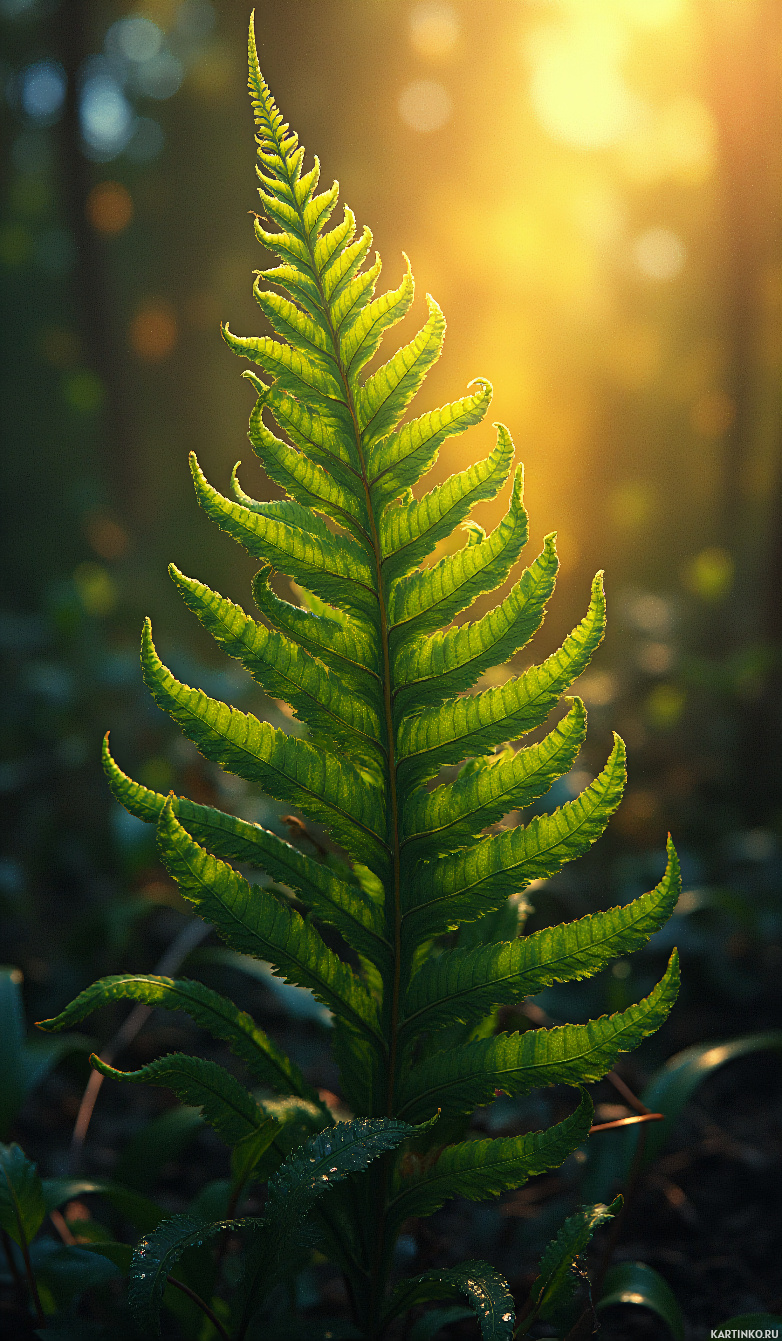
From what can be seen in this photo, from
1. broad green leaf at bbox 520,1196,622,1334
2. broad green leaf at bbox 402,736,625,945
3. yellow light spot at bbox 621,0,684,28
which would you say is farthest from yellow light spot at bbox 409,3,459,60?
broad green leaf at bbox 520,1196,622,1334

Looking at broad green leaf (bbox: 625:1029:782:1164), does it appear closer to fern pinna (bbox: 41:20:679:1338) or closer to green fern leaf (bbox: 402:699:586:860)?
fern pinna (bbox: 41:20:679:1338)

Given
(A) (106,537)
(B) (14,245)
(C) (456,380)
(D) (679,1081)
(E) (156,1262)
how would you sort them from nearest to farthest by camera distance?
1. (E) (156,1262)
2. (D) (679,1081)
3. (C) (456,380)
4. (A) (106,537)
5. (B) (14,245)

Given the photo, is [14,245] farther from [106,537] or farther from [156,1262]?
[156,1262]

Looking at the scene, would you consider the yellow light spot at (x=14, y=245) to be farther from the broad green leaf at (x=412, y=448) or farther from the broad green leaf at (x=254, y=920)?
the broad green leaf at (x=254, y=920)

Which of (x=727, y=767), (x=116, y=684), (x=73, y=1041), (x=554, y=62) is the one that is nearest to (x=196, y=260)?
(x=554, y=62)

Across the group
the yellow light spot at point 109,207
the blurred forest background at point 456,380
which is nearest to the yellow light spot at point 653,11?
the blurred forest background at point 456,380

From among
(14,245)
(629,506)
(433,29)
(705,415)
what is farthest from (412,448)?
(14,245)

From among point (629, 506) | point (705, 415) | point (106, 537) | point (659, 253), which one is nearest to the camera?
point (106, 537)

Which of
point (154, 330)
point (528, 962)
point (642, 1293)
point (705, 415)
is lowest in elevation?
point (642, 1293)
